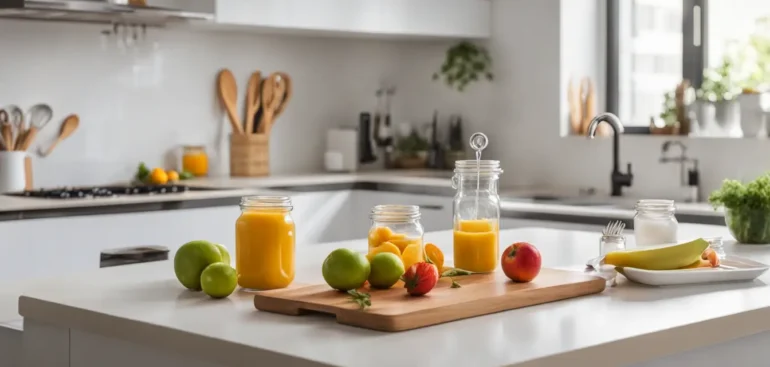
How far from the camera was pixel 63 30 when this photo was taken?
4941mm

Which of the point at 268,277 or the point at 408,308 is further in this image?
the point at 268,277

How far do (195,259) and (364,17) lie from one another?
11.2ft

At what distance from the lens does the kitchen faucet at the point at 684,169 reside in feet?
16.0

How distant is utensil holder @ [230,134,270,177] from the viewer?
5527 mm

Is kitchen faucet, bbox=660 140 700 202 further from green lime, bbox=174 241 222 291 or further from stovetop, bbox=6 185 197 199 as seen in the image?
green lime, bbox=174 241 222 291

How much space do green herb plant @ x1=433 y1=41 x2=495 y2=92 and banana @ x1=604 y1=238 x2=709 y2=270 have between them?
3.56 meters

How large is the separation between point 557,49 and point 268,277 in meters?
3.59

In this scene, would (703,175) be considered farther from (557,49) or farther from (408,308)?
(408,308)

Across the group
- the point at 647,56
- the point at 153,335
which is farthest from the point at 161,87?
the point at 153,335

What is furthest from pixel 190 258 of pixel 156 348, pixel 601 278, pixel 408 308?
pixel 601 278

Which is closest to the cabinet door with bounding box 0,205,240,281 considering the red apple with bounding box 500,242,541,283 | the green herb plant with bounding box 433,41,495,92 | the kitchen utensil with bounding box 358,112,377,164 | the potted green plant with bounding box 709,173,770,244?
the kitchen utensil with bounding box 358,112,377,164

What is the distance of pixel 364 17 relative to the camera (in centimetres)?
539

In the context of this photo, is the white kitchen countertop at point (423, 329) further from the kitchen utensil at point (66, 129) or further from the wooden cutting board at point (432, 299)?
the kitchen utensil at point (66, 129)

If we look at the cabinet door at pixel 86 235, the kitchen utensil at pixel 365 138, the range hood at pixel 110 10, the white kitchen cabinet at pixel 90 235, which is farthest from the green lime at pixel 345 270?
the kitchen utensil at pixel 365 138
